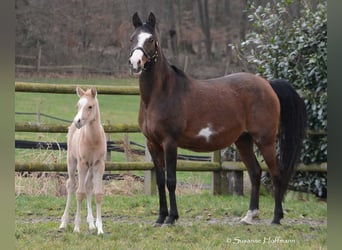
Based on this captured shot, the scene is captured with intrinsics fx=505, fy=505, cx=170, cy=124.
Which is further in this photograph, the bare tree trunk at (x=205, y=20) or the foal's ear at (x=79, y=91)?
the foal's ear at (x=79, y=91)

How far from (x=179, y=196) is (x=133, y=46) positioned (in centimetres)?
164

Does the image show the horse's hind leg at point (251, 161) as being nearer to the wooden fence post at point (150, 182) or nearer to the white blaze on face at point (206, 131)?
the white blaze on face at point (206, 131)

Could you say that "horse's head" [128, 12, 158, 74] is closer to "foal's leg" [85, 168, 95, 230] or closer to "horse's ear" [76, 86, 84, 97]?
"horse's ear" [76, 86, 84, 97]

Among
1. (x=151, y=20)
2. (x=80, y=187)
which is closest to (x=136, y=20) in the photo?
(x=151, y=20)

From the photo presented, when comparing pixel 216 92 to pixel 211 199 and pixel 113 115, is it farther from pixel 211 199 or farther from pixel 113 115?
pixel 211 199

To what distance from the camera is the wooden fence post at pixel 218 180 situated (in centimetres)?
506

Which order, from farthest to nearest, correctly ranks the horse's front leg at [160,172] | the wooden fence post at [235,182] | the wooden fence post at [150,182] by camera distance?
the wooden fence post at [235,182], the wooden fence post at [150,182], the horse's front leg at [160,172]

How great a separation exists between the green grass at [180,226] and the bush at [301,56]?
1.85ft

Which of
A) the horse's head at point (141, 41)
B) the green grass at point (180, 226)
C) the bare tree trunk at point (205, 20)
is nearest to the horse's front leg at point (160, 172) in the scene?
the green grass at point (180, 226)

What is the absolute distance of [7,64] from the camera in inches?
31.5

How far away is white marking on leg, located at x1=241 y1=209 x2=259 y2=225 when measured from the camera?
Answer: 3830mm

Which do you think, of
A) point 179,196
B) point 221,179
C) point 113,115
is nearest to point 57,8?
point 113,115

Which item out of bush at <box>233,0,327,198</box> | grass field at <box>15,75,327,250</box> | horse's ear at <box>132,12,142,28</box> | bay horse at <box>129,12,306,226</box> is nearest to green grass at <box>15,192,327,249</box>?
grass field at <box>15,75,327,250</box>

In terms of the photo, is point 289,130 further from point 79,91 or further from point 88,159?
point 79,91
